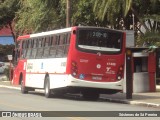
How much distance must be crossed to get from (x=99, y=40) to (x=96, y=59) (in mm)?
915

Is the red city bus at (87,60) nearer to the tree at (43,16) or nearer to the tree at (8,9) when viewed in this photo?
the tree at (43,16)

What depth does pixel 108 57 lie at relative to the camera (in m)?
24.3

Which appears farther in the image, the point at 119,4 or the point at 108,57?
the point at 119,4

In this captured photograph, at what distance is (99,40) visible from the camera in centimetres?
2427

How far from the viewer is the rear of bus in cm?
2394

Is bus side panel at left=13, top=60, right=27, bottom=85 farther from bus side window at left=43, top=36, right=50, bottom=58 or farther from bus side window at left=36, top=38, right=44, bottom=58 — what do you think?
bus side window at left=43, top=36, right=50, bottom=58

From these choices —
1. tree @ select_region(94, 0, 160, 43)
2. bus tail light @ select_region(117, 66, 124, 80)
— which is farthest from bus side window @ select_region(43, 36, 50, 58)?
tree @ select_region(94, 0, 160, 43)

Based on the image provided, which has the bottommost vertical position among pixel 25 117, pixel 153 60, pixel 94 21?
pixel 25 117

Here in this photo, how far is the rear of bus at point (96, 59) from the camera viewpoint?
2394 cm

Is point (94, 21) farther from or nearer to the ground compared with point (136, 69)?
farther from the ground

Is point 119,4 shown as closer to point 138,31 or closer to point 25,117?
point 138,31

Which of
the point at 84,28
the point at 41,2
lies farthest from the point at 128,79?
the point at 41,2

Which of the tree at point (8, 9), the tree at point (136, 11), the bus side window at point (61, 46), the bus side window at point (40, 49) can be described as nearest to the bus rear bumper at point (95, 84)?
the bus side window at point (61, 46)

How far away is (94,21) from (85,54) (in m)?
16.0
